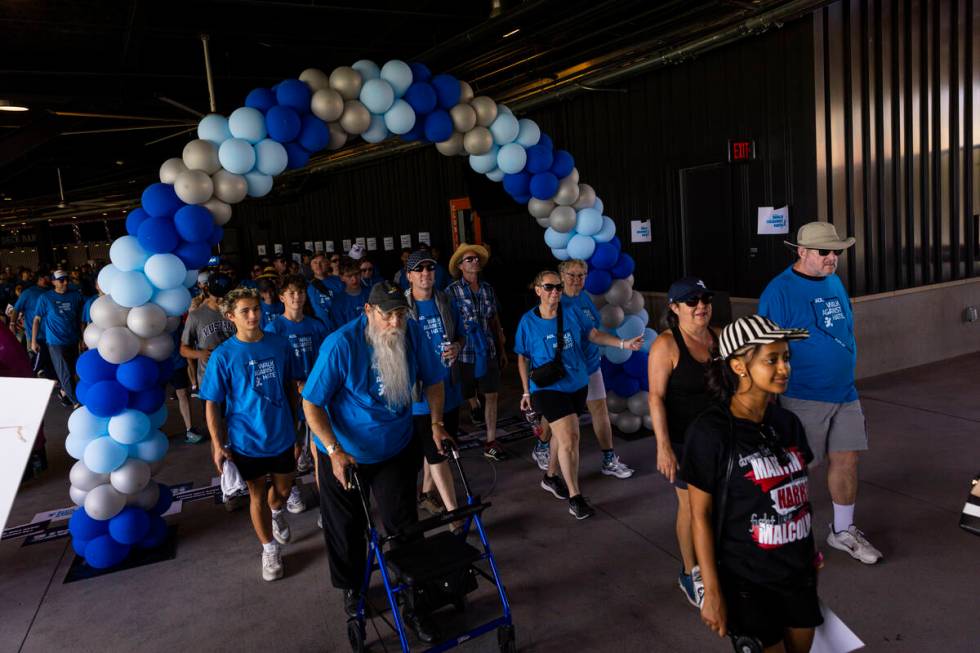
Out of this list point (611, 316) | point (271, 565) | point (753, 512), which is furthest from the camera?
point (611, 316)

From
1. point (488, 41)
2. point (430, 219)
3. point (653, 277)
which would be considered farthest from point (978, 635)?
point (430, 219)

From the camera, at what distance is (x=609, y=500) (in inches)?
218

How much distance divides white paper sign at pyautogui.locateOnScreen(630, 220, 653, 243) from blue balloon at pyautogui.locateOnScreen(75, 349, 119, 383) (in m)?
7.37

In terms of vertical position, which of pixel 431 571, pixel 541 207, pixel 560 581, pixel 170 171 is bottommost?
pixel 560 581

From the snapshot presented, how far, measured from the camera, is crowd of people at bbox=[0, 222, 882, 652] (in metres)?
2.46

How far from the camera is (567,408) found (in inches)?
206

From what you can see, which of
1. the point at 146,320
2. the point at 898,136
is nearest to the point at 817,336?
the point at 146,320

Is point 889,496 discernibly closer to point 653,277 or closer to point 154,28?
point 653,277

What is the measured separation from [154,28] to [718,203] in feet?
22.8

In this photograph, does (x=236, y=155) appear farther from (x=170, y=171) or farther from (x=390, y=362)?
(x=390, y=362)

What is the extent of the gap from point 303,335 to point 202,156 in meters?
1.54

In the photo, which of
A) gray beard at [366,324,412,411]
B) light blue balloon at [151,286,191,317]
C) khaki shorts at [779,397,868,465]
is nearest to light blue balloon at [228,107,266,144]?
light blue balloon at [151,286,191,317]

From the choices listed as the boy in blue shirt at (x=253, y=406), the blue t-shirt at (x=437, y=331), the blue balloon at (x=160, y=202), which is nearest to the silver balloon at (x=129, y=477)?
the boy in blue shirt at (x=253, y=406)

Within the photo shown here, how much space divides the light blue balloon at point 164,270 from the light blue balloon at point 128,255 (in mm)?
71
